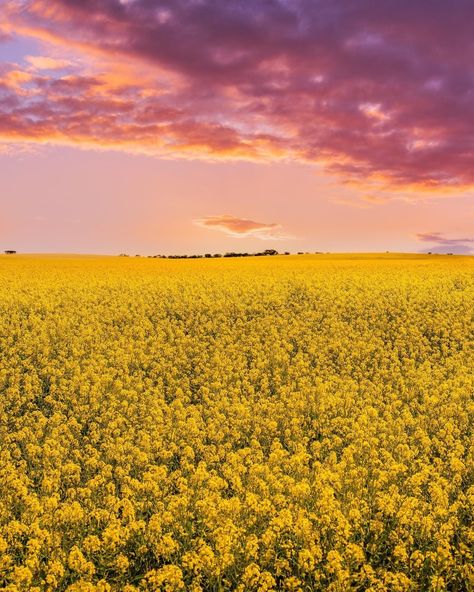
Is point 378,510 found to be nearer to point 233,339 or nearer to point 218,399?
point 218,399

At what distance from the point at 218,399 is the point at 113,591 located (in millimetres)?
8107

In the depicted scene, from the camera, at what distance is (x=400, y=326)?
22.7 m

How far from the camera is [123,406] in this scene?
1467cm

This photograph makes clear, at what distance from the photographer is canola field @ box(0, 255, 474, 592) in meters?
7.59

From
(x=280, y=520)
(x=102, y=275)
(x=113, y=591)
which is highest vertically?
(x=102, y=275)

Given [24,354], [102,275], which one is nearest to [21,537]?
[24,354]

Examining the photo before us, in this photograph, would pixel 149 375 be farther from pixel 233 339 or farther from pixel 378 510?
pixel 378 510

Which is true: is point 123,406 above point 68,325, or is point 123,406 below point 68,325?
below

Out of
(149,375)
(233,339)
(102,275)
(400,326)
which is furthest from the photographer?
(102,275)

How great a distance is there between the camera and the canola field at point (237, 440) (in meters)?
7.59

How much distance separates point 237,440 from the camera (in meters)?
12.7

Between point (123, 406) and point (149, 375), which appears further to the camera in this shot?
point (149, 375)

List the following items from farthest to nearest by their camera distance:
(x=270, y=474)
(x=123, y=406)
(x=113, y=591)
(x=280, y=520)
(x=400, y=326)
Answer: (x=400, y=326), (x=123, y=406), (x=270, y=474), (x=280, y=520), (x=113, y=591)

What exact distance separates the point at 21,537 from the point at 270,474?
400 cm
